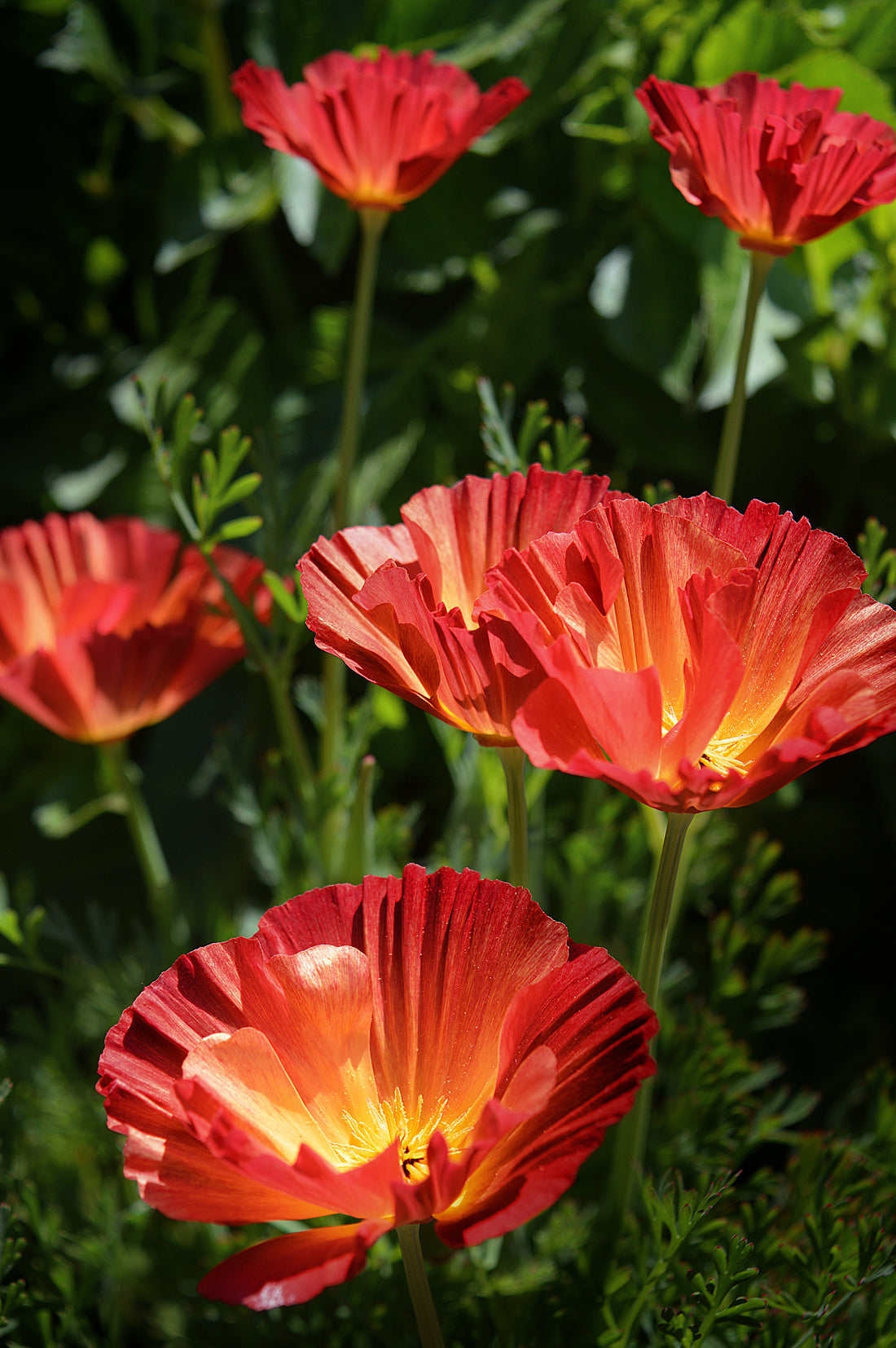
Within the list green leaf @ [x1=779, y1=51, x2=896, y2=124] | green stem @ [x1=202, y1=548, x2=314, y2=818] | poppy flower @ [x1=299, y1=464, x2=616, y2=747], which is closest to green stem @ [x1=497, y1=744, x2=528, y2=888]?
poppy flower @ [x1=299, y1=464, x2=616, y2=747]

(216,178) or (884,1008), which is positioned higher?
(216,178)

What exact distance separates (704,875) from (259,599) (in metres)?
0.22

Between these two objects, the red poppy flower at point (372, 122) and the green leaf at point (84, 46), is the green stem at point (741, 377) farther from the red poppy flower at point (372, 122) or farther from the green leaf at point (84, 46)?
the green leaf at point (84, 46)

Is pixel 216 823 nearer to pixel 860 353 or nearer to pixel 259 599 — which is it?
pixel 259 599

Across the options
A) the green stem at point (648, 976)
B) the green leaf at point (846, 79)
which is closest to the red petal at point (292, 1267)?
the green stem at point (648, 976)

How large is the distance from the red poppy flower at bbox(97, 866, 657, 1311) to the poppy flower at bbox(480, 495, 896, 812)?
48 mm

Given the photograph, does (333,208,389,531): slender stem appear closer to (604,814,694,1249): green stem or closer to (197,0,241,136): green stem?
(604,814,694,1249): green stem

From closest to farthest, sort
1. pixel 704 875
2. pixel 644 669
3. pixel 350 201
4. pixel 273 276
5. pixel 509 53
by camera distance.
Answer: pixel 644 669 → pixel 350 201 → pixel 704 875 → pixel 509 53 → pixel 273 276

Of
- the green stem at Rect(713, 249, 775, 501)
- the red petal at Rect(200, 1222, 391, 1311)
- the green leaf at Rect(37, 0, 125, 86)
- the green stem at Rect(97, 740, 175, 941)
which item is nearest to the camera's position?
the red petal at Rect(200, 1222, 391, 1311)

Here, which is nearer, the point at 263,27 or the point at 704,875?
the point at 704,875

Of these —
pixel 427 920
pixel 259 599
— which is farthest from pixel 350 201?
pixel 427 920

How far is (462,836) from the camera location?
17.9 inches

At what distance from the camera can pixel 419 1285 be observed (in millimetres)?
245

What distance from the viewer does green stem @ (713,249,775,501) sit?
0.34 metres
